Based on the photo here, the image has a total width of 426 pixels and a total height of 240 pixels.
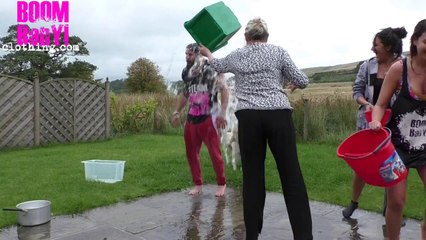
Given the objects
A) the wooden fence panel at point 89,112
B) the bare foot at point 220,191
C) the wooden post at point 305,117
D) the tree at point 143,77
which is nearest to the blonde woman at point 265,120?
the bare foot at point 220,191

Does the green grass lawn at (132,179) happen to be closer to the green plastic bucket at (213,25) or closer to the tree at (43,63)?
the green plastic bucket at (213,25)

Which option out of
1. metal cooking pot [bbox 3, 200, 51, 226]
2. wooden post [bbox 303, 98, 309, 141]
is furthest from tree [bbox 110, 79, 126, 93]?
metal cooking pot [bbox 3, 200, 51, 226]

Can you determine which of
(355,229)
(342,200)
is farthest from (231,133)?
(355,229)

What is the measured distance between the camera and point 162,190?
505 cm

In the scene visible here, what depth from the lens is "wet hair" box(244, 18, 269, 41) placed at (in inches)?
121

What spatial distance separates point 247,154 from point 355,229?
1.27 m

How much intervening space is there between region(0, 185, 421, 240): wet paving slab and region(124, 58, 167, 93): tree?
2164 centimetres

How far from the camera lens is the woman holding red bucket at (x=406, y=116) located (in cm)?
272

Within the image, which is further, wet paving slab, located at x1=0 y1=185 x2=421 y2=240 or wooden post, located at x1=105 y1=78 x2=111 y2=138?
wooden post, located at x1=105 y1=78 x2=111 y2=138

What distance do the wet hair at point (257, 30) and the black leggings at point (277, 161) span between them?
1.80 ft

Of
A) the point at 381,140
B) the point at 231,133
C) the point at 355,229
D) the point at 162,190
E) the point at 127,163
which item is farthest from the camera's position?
the point at 127,163

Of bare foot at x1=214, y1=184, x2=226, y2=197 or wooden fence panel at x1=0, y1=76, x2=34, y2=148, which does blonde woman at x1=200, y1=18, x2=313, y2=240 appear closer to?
bare foot at x1=214, y1=184, x2=226, y2=197

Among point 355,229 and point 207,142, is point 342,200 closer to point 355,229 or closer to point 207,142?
point 355,229

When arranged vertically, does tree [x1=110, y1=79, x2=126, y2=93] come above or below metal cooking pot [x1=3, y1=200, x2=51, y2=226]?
above
